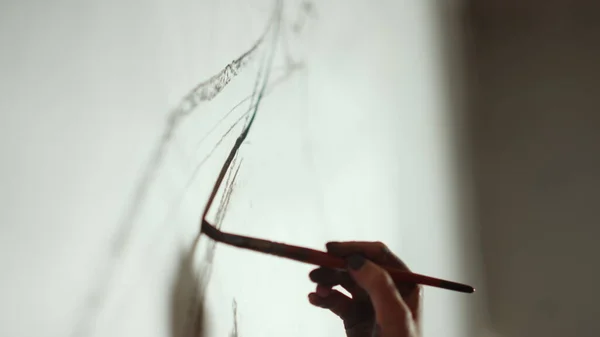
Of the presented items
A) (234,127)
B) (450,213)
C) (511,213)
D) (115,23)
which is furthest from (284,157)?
(511,213)

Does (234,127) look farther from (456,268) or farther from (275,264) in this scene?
(456,268)

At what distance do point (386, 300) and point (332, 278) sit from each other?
0.34ft

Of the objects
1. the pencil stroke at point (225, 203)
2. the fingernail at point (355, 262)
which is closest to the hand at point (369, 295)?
the fingernail at point (355, 262)

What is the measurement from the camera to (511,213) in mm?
1285

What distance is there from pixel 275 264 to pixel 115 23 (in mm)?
290

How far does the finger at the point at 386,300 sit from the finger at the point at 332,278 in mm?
81

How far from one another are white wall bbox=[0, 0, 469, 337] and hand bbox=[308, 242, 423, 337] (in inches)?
1.9

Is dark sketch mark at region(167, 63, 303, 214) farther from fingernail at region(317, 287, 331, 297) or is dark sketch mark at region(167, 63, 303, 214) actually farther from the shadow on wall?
fingernail at region(317, 287, 331, 297)

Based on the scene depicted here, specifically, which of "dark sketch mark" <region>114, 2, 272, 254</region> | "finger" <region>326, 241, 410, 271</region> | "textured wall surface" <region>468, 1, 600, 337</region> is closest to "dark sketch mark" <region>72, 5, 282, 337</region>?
"dark sketch mark" <region>114, 2, 272, 254</region>

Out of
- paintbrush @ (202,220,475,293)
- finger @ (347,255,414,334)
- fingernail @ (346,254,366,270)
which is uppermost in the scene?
paintbrush @ (202,220,475,293)

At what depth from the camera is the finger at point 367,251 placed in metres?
0.44

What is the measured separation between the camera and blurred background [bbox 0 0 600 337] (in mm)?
292

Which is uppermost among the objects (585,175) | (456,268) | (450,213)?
(585,175)

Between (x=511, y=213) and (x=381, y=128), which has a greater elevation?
(x=381, y=128)
